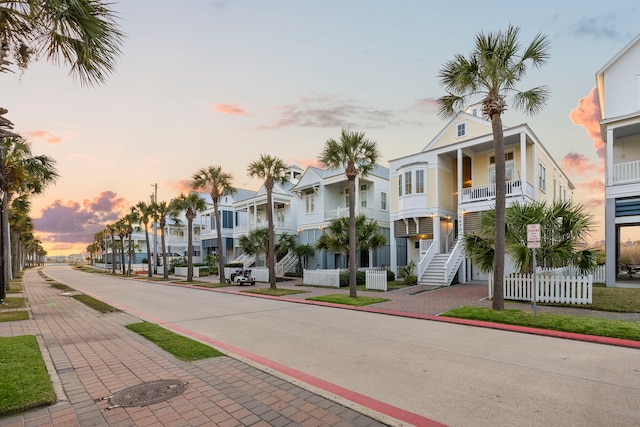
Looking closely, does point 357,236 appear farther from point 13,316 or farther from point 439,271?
point 13,316

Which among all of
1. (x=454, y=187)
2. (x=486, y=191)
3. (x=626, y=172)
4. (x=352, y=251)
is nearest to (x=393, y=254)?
(x=454, y=187)

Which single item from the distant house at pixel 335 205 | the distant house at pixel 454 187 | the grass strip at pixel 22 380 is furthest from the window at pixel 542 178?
the grass strip at pixel 22 380

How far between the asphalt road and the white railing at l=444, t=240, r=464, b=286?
10.0 metres

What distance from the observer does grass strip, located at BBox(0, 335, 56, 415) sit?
15.5 ft

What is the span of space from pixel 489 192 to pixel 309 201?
673 inches

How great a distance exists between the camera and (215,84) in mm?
17797

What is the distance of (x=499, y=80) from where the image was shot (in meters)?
12.0

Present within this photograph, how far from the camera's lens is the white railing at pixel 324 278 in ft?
76.2

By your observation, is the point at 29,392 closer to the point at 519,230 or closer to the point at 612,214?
the point at 519,230

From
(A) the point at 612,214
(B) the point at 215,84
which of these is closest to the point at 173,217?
(B) the point at 215,84

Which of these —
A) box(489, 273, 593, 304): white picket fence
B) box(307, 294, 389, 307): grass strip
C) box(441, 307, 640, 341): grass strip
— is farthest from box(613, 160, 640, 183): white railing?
box(307, 294, 389, 307): grass strip

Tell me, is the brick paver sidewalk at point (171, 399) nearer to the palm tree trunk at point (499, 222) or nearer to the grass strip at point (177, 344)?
the grass strip at point (177, 344)

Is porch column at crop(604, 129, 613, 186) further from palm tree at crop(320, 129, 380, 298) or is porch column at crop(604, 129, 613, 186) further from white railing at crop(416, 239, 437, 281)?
palm tree at crop(320, 129, 380, 298)

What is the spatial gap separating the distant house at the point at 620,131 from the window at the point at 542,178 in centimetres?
415
